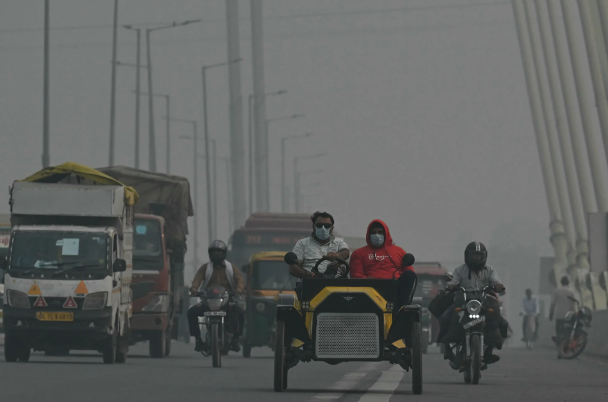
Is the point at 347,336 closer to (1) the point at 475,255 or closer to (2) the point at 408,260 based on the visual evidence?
(2) the point at 408,260

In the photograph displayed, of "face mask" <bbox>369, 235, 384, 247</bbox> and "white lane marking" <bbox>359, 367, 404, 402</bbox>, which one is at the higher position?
"face mask" <bbox>369, 235, 384, 247</bbox>

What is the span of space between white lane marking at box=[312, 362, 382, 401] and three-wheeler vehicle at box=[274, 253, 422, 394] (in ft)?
1.20

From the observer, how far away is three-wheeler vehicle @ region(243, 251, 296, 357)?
98.0 feet

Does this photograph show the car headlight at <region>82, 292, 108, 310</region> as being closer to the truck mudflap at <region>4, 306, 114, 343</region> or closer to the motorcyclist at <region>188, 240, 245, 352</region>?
the truck mudflap at <region>4, 306, 114, 343</region>

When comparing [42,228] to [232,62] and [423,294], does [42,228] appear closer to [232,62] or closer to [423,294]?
[423,294]

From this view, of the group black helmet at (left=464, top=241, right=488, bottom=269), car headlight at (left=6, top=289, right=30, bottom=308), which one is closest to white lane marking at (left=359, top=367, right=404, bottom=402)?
black helmet at (left=464, top=241, right=488, bottom=269)

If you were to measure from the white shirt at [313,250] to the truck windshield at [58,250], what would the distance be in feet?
24.4

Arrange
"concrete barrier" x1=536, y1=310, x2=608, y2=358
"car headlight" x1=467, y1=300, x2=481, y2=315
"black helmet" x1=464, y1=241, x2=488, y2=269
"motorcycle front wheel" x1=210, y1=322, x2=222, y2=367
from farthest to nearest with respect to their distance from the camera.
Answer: "concrete barrier" x1=536, y1=310, x2=608, y2=358 < "motorcycle front wheel" x1=210, y1=322, x2=222, y2=367 < "black helmet" x1=464, y1=241, x2=488, y2=269 < "car headlight" x1=467, y1=300, x2=481, y2=315

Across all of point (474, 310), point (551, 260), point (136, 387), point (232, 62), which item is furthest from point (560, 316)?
point (232, 62)

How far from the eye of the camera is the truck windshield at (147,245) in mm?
27609

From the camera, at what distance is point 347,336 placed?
15.7 metres

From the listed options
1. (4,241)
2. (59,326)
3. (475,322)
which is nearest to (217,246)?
(59,326)

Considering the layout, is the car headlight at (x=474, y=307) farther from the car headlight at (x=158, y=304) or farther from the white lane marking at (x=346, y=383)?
the car headlight at (x=158, y=304)

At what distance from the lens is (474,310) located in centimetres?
1848
